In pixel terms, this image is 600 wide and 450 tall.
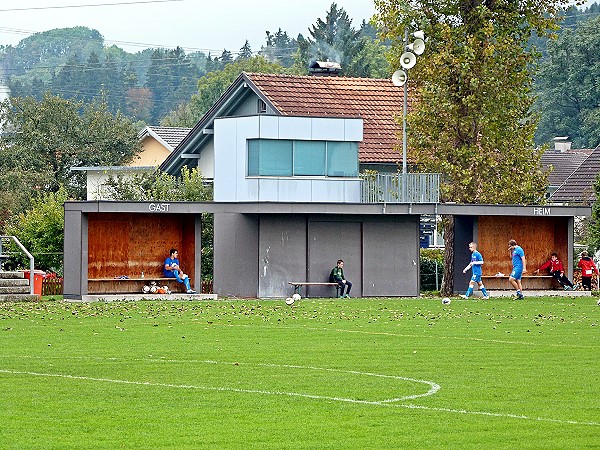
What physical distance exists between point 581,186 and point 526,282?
25887 millimetres

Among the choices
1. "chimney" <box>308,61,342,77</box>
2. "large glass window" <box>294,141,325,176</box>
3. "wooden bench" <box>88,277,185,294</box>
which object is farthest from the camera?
"chimney" <box>308,61,342,77</box>

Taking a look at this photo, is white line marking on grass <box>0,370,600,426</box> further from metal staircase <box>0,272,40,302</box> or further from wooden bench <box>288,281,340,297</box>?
wooden bench <box>288,281,340,297</box>

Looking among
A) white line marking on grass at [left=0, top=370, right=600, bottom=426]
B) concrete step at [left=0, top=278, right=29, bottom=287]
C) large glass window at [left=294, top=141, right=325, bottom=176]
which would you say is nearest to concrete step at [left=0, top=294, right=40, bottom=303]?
concrete step at [left=0, top=278, right=29, bottom=287]

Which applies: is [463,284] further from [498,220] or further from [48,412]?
[48,412]

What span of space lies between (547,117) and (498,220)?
80258mm

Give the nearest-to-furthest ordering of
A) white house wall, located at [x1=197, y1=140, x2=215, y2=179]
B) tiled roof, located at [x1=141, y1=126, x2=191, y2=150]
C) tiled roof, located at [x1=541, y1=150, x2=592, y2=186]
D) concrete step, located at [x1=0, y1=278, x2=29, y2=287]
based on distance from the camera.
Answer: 1. concrete step, located at [x1=0, y1=278, x2=29, y2=287]
2. white house wall, located at [x1=197, y1=140, x2=215, y2=179]
3. tiled roof, located at [x1=141, y1=126, x2=191, y2=150]
4. tiled roof, located at [x1=541, y1=150, x2=592, y2=186]

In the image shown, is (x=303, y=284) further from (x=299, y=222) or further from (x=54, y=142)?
(x=54, y=142)

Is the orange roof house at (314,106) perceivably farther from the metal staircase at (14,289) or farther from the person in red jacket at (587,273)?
the metal staircase at (14,289)

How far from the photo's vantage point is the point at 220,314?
31.6 metres

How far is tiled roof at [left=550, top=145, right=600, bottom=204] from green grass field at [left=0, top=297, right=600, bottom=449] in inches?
1501

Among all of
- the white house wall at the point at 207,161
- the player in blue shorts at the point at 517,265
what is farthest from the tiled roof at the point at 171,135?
the player in blue shorts at the point at 517,265

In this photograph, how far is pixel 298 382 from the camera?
17.3 m

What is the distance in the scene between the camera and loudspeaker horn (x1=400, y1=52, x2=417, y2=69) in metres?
45.1

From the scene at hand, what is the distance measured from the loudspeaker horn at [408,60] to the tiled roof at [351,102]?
5.16 metres
